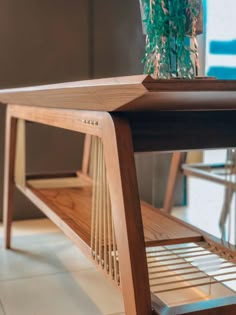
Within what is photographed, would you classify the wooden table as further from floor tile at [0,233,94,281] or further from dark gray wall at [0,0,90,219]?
dark gray wall at [0,0,90,219]

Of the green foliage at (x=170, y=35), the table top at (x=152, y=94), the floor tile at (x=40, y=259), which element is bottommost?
the floor tile at (x=40, y=259)

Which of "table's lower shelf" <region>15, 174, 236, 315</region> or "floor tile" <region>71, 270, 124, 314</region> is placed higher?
→ "table's lower shelf" <region>15, 174, 236, 315</region>

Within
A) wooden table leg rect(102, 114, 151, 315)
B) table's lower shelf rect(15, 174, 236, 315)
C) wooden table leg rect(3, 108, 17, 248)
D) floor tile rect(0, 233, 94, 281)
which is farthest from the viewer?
wooden table leg rect(3, 108, 17, 248)

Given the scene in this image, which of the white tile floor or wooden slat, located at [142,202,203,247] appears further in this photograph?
the white tile floor

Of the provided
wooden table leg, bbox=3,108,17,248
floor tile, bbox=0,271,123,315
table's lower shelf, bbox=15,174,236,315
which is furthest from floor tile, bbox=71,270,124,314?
wooden table leg, bbox=3,108,17,248

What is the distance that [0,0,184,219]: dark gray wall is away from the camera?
215 cm

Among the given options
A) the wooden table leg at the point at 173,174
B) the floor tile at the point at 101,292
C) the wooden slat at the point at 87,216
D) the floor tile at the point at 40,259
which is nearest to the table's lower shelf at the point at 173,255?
the wooden slat at the point at 87,216

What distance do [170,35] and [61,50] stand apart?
4.40ft

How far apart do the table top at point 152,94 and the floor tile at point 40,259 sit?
0.92 meters

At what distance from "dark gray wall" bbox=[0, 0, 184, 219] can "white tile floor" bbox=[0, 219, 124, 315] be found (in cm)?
49

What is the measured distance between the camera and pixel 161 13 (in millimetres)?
941

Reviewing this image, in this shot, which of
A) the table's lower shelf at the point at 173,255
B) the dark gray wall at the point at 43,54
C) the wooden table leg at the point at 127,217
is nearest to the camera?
the wooden table leg at the point at 127,217

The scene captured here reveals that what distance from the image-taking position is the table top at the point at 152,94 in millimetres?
643

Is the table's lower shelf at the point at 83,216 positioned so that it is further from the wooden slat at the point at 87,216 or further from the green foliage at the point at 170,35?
the green foliage at the point at 170,35
